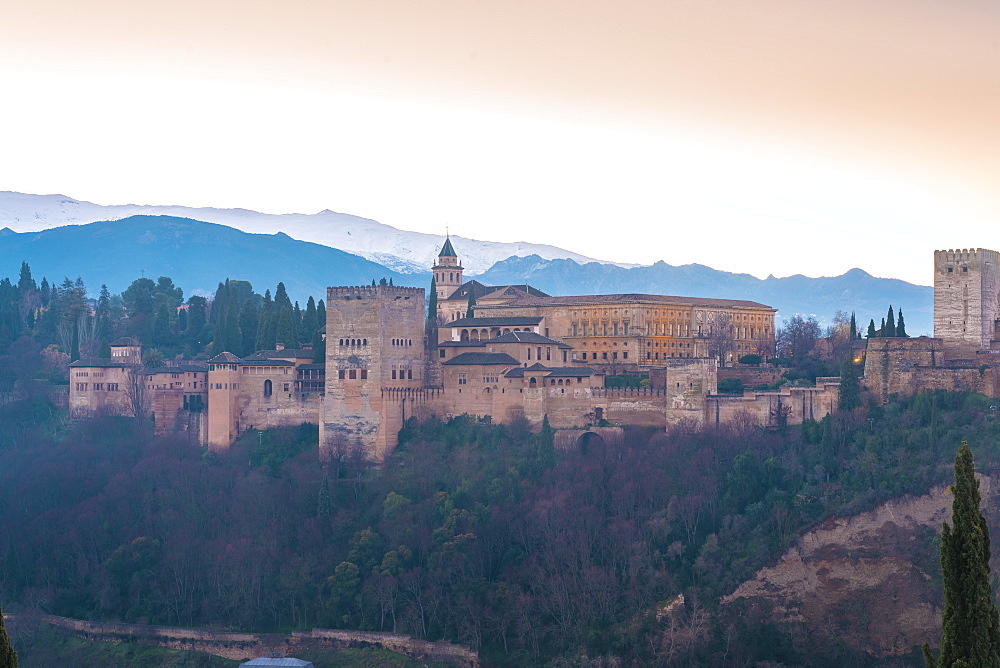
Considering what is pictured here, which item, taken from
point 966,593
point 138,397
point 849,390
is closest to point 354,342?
point 138,397

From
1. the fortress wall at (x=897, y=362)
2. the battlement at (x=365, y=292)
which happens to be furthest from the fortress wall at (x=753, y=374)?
the battlement at (x=365, y=292)

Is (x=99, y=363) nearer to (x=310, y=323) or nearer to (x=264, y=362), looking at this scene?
(x=310, y=323)

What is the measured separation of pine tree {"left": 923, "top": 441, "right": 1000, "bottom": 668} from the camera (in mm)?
19766

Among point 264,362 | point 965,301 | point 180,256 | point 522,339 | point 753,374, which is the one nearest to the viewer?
point 965,301

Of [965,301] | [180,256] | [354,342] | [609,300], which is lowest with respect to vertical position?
[354,342]

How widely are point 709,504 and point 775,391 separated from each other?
7.53 metres

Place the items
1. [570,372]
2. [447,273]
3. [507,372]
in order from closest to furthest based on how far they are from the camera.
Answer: [570,372], [507,372], [447,273]

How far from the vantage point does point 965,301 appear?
5009cm

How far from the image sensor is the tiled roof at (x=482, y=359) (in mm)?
55344

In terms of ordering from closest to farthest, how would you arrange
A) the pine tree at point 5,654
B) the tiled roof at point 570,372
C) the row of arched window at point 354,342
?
the pine tree at point 5,654 < the tiled roof at point 570,372 < the row of arched window at point 354,342

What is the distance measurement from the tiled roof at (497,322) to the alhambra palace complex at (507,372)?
85 mm

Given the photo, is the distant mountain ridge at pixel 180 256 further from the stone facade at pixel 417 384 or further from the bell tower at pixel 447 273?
the stone facade at pixel 417 384

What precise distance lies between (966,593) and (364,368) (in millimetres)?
37493

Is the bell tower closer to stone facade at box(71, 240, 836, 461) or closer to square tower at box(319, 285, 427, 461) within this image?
stone facade at box(71, 240, 836, 461)
